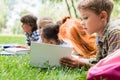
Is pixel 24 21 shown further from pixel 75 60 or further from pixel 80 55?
pixel 75 60

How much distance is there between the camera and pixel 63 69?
285cm

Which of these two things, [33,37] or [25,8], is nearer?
[33,37]

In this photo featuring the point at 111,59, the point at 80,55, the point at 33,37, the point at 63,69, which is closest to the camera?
the point at 111,59

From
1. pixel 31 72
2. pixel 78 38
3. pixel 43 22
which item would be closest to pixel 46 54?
pixel 31 72

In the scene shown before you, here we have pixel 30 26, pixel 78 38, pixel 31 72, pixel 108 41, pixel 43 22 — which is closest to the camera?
pixel 31 72

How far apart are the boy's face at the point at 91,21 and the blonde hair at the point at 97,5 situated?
3 cm

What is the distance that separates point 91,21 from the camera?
2.80 m

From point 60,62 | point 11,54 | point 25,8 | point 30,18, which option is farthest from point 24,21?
point 25,8

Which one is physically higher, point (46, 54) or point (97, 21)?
point (97, 21)

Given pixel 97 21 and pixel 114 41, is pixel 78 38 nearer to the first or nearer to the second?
pixel 97 21

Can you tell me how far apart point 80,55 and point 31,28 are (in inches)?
62.2

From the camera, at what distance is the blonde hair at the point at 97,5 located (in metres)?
2.84

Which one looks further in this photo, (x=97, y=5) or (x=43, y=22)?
(x=43, y=22)

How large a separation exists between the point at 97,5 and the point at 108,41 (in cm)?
35
